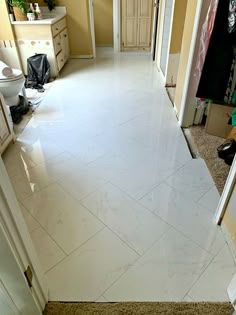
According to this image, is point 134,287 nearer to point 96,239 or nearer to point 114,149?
point 96,239

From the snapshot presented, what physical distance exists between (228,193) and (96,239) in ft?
2.80

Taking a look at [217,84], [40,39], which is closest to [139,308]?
[217,84]

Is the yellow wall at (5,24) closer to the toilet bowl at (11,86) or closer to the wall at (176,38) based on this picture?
the toilet bowl at (11,86)

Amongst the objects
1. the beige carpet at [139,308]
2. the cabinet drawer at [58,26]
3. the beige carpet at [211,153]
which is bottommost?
the beige carpet at [139,308]

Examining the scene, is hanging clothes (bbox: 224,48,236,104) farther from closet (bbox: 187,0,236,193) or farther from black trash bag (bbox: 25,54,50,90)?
black trash bag (bbox: 25,54,50,90)

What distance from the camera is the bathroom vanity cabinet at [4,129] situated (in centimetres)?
214

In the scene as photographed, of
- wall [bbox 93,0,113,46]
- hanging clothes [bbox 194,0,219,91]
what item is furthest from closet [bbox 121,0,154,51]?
hanging clothes [bbox 194,0,219,91]

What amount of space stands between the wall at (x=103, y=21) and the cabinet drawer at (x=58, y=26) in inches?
65.8

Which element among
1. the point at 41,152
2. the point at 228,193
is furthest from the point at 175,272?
the point at 41,152

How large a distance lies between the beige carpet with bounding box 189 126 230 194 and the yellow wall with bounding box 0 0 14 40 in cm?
304

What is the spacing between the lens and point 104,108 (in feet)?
10.0

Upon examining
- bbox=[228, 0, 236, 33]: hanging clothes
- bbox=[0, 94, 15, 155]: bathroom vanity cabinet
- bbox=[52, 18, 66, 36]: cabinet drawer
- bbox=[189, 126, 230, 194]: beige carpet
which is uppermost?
bbox=[228, 0, 236, 33]: hanging clothes

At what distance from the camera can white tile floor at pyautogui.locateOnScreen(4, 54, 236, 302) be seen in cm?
127

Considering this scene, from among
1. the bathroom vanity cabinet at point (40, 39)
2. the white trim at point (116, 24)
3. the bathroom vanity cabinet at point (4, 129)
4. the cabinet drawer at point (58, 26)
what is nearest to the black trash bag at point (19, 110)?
the bathroom vanity cabinet at point (4, 129)
